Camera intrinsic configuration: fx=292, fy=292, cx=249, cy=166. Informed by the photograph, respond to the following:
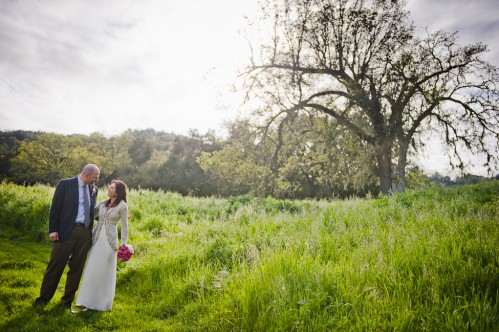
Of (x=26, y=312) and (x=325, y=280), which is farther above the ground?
(x=325, y=280)

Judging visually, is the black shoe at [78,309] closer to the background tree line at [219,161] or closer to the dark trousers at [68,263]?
the dark trousers at [68,263]

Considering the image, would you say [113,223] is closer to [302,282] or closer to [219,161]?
[302,282]

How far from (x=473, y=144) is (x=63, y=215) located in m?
20.8

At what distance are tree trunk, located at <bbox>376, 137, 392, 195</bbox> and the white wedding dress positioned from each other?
1512 centimetres

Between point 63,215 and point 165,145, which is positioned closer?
point 63,215

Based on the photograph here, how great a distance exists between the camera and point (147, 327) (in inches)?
191

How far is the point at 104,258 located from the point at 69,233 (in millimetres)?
848

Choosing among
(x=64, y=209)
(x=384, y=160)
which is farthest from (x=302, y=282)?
(x=384, y=160)

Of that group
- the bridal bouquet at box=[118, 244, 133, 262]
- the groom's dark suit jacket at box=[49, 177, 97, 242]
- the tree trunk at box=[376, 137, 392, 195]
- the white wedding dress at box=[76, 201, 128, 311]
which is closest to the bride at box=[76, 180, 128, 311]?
the white wedding dress at box=[76, 201, 128, 311]

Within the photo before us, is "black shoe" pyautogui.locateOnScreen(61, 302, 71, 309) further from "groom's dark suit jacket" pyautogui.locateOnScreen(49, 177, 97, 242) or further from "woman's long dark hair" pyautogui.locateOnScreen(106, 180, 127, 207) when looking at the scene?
"woman's long dark hair" pyautogui.locateOnScreen(106, 180, 127, 207)

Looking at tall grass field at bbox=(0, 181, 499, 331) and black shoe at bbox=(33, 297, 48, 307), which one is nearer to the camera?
tall grass field at bbox=(0, 181, 499, 331)

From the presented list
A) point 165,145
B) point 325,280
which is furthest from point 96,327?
point 165,145

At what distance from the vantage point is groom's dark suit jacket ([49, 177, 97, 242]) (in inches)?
229

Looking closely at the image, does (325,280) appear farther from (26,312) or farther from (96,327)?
(26,312)
